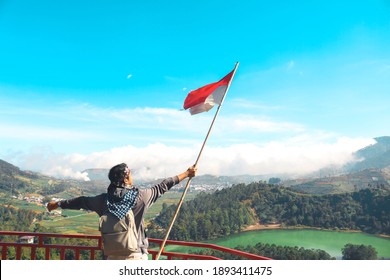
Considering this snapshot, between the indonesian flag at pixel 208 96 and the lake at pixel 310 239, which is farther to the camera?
the lake at pixel 310 239

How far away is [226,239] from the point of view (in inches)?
3447

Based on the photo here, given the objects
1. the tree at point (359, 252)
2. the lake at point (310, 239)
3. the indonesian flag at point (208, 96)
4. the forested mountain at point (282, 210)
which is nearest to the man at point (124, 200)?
the indonesian flag at point (208, 96)

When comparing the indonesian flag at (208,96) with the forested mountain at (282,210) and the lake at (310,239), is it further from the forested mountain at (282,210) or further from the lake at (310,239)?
the forested mountain at (282,210)

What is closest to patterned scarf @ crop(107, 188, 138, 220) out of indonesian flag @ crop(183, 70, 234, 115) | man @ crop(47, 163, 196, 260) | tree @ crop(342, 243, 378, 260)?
man @ crop(47, 163, 196, 260)

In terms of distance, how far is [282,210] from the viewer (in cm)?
10144

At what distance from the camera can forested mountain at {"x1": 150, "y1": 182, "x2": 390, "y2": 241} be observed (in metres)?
91.6

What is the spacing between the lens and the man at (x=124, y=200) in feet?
7.72

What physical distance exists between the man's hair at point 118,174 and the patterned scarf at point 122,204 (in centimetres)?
10

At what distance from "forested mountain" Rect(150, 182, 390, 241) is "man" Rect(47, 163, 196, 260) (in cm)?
8469

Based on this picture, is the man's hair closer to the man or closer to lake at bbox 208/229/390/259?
the man

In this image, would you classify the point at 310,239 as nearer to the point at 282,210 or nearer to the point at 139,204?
the point at 282,210

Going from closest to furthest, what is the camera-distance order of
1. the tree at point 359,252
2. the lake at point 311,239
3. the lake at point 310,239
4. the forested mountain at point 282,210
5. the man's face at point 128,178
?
the man's face at point 128,178 → the tree at point 359,252 → the lake at point 310,239 → the lake at point 311,239 → the forested mountain at point 282,210

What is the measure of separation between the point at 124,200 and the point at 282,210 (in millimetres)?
104082
